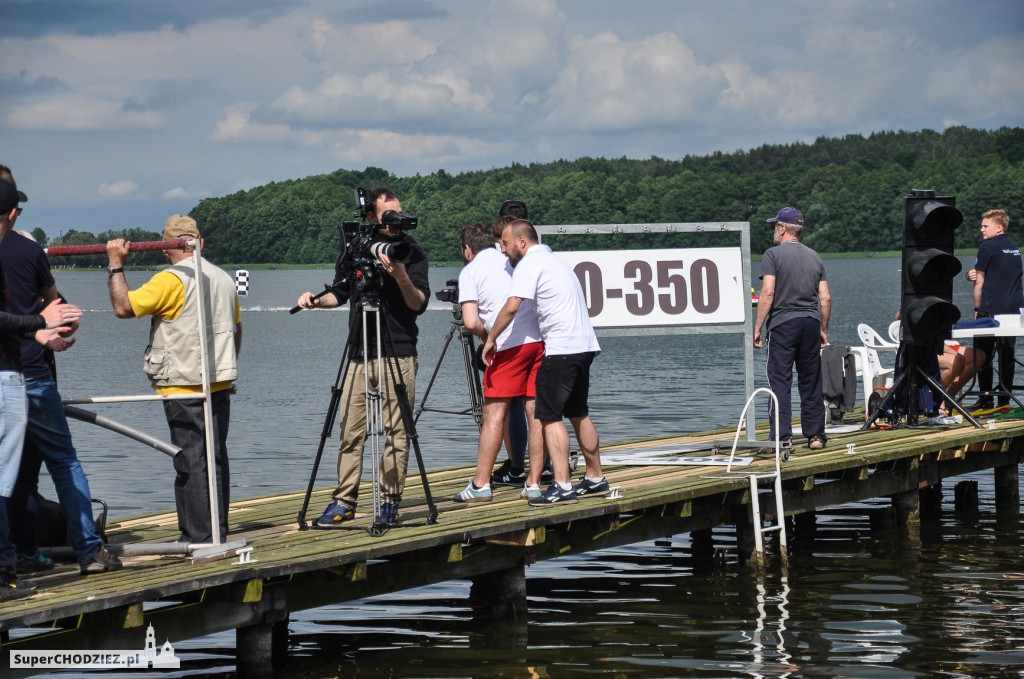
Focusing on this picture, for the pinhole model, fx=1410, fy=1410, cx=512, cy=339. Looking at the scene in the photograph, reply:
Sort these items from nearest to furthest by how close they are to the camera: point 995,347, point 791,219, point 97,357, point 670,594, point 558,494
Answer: point 558,494 → point 670,594 → point 791,219 → point 995,347 → point 97,357

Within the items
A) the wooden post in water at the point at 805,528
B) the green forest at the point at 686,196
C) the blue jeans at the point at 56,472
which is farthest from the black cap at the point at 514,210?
the green forest at the point at 686,196

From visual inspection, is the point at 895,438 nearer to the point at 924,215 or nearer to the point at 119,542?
the point at 924,215

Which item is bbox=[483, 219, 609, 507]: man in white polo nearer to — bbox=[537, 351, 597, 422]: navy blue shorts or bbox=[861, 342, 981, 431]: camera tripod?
bbox=[537, 351, 597, 422]: navy blue shorts

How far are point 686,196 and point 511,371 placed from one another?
153 m

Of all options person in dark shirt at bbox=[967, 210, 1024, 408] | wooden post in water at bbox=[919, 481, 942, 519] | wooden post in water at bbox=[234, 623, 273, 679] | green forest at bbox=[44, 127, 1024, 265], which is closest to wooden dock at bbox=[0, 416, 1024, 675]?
wooden post in water at bbox=[234, 623, 273, 679]

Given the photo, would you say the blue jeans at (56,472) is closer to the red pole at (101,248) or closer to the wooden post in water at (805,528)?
the red pole at (101,248)

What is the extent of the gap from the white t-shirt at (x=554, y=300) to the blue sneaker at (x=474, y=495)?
3.89ft

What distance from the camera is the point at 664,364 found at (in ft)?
141

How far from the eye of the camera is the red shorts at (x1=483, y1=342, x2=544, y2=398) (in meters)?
9.31

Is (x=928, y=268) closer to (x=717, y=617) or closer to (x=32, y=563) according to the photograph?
(x=717, y=617)

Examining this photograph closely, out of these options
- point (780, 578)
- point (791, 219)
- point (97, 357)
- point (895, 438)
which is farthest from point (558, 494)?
point (97, 357)

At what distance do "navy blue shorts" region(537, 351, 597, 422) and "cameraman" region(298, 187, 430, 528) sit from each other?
38.5 inches

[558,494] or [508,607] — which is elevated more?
[558,494]

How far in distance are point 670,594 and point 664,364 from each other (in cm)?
3267
